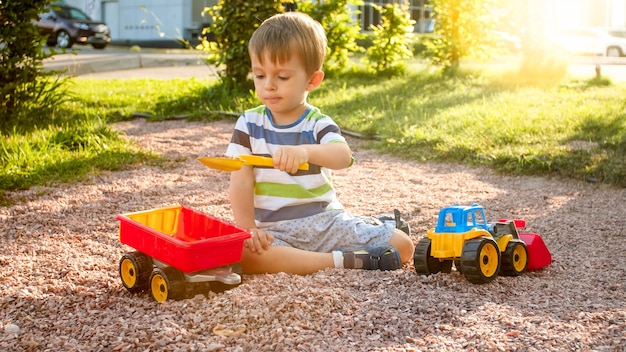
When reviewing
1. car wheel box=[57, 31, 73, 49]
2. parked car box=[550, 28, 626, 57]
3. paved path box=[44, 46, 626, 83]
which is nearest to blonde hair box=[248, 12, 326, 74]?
paved path box=[44, 46, 626, 83]

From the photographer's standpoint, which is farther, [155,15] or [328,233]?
[155,15]

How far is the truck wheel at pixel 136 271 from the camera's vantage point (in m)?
2.53

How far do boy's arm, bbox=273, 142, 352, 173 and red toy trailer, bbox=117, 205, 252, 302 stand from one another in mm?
295

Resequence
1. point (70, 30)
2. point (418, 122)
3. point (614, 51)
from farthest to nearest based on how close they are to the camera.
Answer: point (70, 30) → point (614, 51) → point (418, 122)

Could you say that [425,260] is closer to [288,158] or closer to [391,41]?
[288,158]

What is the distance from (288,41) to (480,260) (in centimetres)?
111

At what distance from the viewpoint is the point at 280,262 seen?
279 centimetres

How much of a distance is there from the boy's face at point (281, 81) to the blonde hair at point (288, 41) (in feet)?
0.07

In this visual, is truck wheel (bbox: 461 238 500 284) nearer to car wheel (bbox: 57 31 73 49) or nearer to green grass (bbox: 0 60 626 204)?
green grass (bbox: 0 60 626 204)

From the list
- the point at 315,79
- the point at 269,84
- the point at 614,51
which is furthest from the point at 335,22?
the point at 614,51

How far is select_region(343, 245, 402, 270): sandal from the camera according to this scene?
2.83 metres

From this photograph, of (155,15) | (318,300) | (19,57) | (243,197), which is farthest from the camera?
(155,15)

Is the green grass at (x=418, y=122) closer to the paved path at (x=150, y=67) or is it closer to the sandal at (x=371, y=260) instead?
the paved path at (x=150, y=67)

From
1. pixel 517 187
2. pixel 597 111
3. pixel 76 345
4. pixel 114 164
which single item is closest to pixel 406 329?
pixel 76 345
